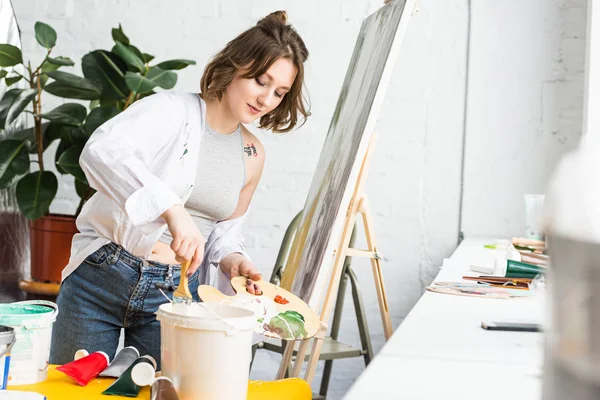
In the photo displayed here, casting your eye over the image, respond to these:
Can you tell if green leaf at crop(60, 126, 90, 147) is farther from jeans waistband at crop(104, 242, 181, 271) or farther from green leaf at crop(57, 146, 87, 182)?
jeans waistband at crop(104, 242, 181, 271)

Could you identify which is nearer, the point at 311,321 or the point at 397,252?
the point at 311,321

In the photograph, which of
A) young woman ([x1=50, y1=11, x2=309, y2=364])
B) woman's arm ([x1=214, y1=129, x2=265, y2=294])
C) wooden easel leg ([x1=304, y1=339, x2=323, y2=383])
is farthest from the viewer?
wooden easel leg ([x1=304, y1=339, x2=323, y2=383])

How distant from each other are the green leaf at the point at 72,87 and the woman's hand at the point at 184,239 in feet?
5.37

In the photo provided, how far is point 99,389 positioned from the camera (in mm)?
954

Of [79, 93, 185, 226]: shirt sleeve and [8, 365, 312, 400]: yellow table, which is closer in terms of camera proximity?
[8, 365, 312, 400]: yellow table

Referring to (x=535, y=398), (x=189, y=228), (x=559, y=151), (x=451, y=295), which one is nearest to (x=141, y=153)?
(x=189, y=228)

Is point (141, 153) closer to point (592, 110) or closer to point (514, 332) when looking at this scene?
point (514, 332)

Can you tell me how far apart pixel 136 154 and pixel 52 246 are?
1534 mm

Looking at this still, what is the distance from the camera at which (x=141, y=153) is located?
4.34ft

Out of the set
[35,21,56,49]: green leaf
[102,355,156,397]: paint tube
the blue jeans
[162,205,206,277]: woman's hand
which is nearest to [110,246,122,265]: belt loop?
the blue jeans

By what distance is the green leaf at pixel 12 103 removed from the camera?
2521 mm

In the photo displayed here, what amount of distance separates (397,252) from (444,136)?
21.7 inches

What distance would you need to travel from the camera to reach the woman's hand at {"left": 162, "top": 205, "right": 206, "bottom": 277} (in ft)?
3.39

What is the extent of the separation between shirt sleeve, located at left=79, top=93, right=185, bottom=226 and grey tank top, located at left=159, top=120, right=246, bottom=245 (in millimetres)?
119
